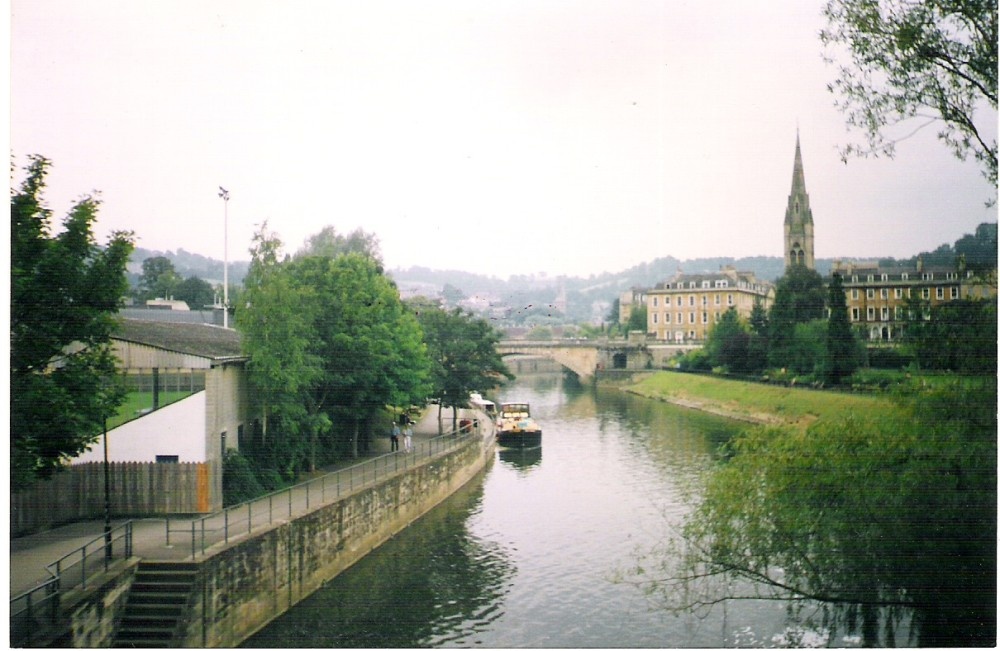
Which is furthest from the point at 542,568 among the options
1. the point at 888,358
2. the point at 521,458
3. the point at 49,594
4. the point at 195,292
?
the point at 195,292

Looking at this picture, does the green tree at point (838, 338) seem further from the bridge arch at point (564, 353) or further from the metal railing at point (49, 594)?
the metal railing at point (49, 594)

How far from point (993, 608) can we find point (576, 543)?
3.63m

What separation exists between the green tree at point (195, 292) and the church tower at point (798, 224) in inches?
→ 260

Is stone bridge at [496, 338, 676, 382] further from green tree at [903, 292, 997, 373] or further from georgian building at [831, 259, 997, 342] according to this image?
green tree at [903, 292, 997, 373]

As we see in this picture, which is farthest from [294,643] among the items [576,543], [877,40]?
[877,40]

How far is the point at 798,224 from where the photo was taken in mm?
8180

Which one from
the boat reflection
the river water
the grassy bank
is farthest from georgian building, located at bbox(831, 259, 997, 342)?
the boat reflection

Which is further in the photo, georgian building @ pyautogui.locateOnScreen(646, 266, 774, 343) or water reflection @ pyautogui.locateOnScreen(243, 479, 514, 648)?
georgian building @ pyautogui.locateOnScreen(646, 266, 774, 343)

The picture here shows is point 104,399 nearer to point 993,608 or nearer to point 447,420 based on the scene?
point 993,608

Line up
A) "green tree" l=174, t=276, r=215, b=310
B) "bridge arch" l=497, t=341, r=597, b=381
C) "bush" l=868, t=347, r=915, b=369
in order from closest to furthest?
"bush" l=868, t=347, r=915, b=369 → "green tree" l=174, t=276, r=215, b=310 → "bridge arch" l=497, t=341, r=597, b=381

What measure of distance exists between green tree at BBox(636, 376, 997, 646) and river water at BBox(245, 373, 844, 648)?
68cm

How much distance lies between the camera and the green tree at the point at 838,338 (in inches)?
298

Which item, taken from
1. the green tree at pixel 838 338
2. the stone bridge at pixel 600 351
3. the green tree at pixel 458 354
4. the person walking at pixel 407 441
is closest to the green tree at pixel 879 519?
the green tree at pixel 838 338

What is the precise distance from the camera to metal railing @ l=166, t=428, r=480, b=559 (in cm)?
600
